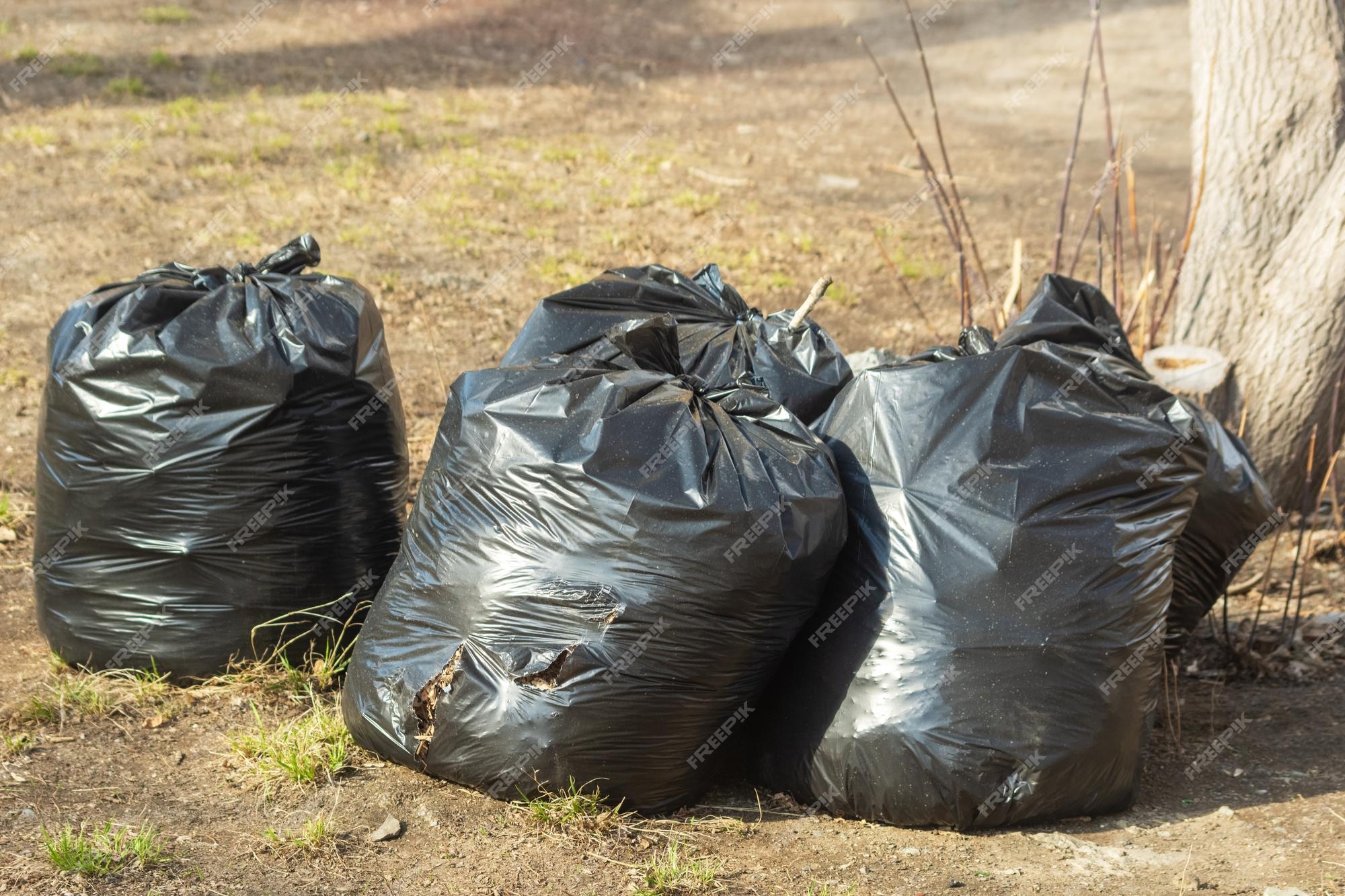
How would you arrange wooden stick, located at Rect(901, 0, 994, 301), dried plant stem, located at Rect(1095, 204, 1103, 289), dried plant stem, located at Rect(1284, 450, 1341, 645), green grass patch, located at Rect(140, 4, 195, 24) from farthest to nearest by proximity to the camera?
green grass patch, located at Rect(140, 4, 195, 24)
dried plant stem, located at Rect(1095, 204, 1103, 289)
dried plant stem, located at Rect(1284, 450, 1341, 645)
wooden stick, located at Rect(901, 0, 994, 301)

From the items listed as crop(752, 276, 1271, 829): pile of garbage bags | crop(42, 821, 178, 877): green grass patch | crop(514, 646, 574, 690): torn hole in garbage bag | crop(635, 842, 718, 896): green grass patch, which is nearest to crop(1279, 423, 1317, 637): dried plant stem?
crop(752, 276, 1271, 829): pile of garbage bags

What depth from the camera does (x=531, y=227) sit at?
5.69 meters

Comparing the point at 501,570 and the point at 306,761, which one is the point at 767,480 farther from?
the point at 306,761

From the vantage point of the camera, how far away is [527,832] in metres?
2.08

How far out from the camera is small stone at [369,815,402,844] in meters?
2.08

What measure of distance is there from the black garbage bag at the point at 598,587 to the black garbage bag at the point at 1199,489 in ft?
2.38

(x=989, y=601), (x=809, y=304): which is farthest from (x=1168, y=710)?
(x=809, y=304)

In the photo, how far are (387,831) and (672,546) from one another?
28.6 inches

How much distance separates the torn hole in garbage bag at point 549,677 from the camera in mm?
2021

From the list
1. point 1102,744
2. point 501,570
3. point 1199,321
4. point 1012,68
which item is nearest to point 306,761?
point 501,570

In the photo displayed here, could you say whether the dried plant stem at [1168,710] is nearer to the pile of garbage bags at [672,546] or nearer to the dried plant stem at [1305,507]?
the pile of garbage bags at [672,546]

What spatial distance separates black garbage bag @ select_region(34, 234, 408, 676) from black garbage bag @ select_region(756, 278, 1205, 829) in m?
1.08

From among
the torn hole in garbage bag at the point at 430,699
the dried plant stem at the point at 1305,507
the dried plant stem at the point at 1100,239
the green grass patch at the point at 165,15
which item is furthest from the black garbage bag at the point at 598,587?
the green grass patch at the point at 165,15

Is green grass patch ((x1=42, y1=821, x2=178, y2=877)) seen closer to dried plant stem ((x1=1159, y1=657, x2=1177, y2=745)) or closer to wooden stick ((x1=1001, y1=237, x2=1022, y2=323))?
dried plant stem ((x1=1159, y1=657, x2=1177, y2=745))
